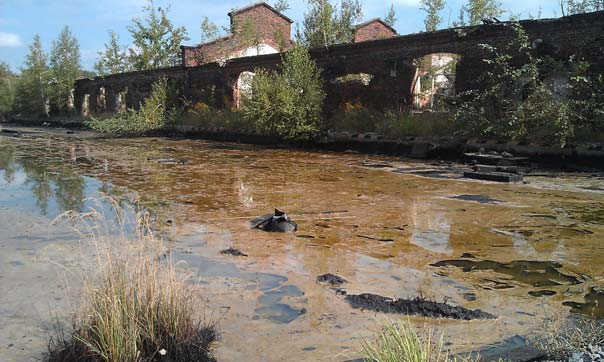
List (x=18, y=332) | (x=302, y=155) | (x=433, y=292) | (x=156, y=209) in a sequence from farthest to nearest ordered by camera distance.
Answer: (x=302, y=155) → (x=156, y=209) → (x=433, y=292) → (x=18, y=332)

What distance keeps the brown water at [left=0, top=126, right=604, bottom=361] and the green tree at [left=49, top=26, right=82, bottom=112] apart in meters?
33.2

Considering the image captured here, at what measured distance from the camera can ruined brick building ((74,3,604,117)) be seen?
13791 millimetres

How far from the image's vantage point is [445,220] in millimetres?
6809

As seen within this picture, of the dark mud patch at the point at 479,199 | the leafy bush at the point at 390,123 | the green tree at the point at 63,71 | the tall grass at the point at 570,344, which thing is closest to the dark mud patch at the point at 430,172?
the dark mud patch at the point at 479,199

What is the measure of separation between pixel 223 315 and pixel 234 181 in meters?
6.99

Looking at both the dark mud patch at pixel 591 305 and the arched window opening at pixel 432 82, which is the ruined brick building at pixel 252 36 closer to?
the arched window opening at pixel 432 82

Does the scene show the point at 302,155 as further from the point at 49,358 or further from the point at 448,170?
the point at 49,358

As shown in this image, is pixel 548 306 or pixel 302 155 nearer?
pixel 548 306

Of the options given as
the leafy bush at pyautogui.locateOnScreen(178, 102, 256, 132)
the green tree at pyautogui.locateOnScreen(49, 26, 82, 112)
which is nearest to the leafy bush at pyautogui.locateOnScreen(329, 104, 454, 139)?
the leafy bush at pyautogui.locateOnScreen(178, 102, 256, 132)

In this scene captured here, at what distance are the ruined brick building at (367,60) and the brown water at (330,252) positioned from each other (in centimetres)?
481

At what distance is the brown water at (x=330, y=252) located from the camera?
3.45 metres

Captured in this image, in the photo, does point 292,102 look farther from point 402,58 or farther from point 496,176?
point 496,176

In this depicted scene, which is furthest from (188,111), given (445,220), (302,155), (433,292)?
(433,292)

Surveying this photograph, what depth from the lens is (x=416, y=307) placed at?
3.71 meters
